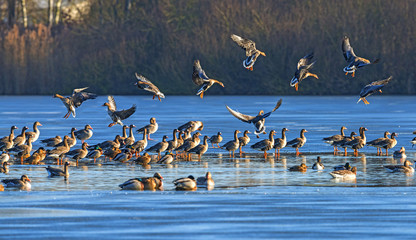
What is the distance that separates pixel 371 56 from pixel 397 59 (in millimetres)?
1845

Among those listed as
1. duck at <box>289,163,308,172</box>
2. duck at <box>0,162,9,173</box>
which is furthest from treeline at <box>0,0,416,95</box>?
duck at <box>289,163,308,172</box>

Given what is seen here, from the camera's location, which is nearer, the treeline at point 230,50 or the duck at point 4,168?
the duck at point 4,168

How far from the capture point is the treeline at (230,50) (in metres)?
66.6

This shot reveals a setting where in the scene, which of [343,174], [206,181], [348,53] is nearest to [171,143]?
[348,53]

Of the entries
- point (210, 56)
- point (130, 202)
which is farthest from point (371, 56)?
point (130, 202)

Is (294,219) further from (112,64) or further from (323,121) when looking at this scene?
(112,64)

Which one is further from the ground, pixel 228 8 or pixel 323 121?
pixel 228 8

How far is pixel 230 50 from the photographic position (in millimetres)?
68812

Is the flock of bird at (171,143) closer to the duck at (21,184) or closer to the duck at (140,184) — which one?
the duck at (21,184)

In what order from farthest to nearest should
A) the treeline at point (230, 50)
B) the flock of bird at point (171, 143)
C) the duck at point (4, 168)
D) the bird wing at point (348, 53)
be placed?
the treeline at point (230, 50) → the bird wing at point (348, 53) → the duck at point (4, 168) → the flock of bird at point (171, 143)

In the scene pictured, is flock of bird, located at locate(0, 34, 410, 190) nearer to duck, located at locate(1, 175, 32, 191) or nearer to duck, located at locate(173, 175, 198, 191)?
duck, located at locate(1, 175, 32, 191)

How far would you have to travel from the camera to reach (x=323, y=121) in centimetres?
3638

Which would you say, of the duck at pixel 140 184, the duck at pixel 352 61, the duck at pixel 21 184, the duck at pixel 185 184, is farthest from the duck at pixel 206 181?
the duck at pixel 352 61

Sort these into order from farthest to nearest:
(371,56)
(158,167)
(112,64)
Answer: (112,64), (371,56), (158,167)
